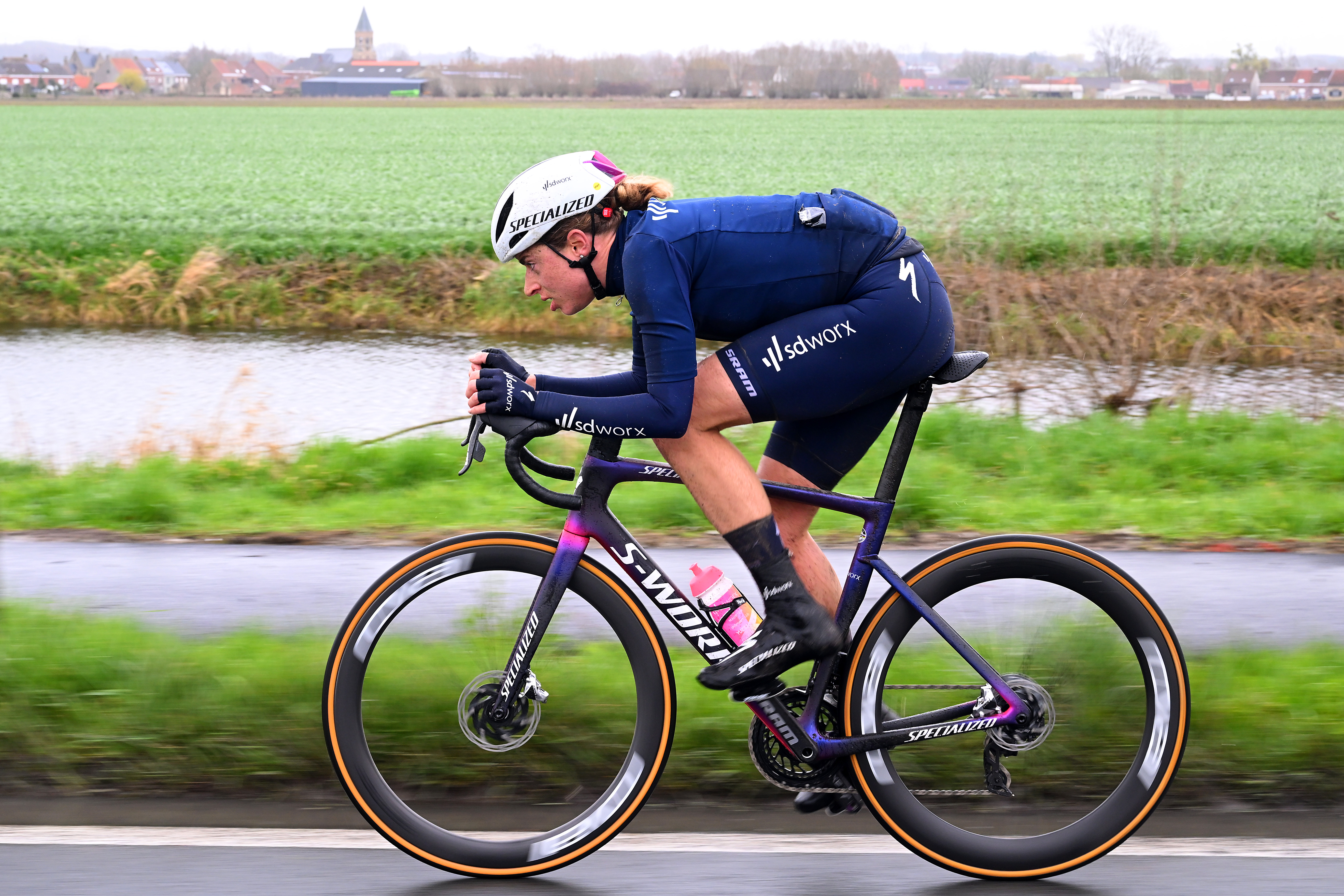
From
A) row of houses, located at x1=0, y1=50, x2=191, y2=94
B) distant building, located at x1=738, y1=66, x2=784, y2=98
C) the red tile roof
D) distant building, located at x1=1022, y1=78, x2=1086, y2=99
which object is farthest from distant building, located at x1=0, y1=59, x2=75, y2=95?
distant building, located at x1=1022, y1=78, x2=1086, y2=99

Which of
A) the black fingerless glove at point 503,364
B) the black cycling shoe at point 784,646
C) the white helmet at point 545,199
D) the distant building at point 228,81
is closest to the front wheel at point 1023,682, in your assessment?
the black cycling shoe at point 784,646

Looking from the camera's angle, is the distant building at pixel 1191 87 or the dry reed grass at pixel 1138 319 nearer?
the dry reed grass at pixel 1138 319

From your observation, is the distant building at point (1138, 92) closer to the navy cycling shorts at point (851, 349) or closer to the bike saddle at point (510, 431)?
the navy cycling shorts at point (851, 349)

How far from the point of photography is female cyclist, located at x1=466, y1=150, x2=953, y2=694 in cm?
275

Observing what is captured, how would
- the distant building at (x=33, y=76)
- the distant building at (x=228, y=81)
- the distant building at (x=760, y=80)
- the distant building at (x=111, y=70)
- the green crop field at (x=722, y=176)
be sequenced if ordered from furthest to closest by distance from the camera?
the distant building at (x=111, y=70) → the distant building at (x=228, y=81) → the distant building at (x=33, y=76) → the distant building at (x=760, y=80) → the green crop field at (x=722, y=176)

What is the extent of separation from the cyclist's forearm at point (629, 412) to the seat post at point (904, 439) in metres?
0.54

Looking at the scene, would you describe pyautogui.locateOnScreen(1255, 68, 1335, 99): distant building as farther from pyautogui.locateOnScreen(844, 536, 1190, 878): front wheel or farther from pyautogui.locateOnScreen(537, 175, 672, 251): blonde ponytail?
pyautogui.locateOnScreen(537, 175, 672, 251): blonde ponytail

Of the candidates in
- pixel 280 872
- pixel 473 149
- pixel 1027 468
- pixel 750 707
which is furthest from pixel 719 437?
pixel 473 149

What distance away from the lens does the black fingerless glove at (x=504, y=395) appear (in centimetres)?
276

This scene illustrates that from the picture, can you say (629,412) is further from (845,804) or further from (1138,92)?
(1138,92)

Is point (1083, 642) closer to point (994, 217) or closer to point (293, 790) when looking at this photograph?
point (293, 790)

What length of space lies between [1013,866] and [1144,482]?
4.67 meters

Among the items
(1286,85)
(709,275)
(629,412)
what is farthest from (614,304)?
(1286,85)

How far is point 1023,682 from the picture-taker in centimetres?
308
